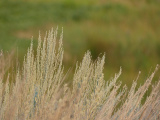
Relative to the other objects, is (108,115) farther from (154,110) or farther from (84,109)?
(154,110)

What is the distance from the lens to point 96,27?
10.9 metres

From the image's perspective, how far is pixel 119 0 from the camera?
12594 mm

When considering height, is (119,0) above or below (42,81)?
above

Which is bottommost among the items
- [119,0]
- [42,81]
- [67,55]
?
[67,55]

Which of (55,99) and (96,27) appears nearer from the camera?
(55,99)

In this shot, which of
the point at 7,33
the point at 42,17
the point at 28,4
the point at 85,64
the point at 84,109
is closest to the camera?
the point at 84,109

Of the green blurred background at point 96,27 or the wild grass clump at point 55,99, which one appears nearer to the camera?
the wild grass clump at point 55,99

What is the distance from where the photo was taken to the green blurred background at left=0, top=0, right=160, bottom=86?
9367 mm

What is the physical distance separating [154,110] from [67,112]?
3.03 ft

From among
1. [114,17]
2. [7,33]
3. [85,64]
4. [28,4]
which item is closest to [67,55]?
[7,33]

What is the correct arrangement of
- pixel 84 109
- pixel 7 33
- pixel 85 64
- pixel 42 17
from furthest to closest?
1. pixel 42 17
2. pixel 7 33
3. pixel 85 64
4. pixel 84 109

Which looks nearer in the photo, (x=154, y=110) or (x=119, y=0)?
(x=154, y=110)

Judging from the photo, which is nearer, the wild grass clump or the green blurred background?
the wild grass clump

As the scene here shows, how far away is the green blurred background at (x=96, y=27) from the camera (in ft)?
30.7
